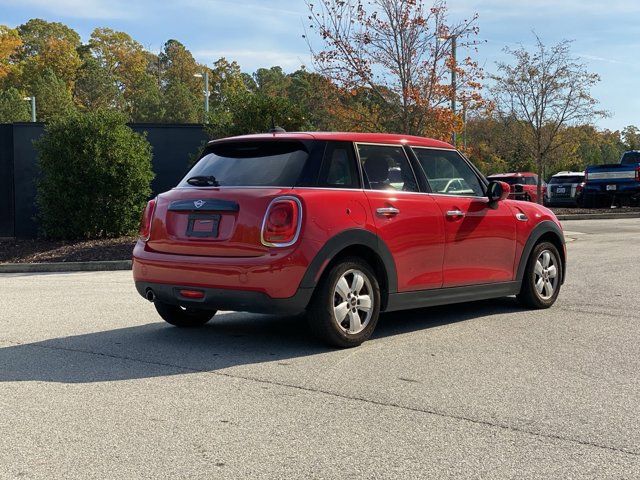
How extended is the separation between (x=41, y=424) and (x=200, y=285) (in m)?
2.00

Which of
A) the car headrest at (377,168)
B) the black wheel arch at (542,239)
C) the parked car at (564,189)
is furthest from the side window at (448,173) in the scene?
the parked car at (564,189)

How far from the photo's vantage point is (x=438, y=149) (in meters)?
7.40

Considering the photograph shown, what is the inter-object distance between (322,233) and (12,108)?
5209 cm

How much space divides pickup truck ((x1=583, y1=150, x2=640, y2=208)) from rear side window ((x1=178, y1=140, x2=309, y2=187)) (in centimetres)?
2537

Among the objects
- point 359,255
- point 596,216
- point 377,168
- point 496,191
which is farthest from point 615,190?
point 359,255

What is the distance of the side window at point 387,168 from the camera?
661 cm

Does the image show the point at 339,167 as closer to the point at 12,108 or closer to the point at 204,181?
the point at 204,181

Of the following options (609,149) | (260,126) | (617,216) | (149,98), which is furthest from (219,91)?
(260,126)

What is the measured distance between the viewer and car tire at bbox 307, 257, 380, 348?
19.8 feet

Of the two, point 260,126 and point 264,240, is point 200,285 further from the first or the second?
point 260,126

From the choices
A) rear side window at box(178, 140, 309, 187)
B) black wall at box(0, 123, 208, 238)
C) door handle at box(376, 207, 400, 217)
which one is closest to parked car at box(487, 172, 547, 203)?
black wall at box(0, 123, 208, 238)

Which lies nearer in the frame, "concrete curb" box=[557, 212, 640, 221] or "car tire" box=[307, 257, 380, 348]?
"car tire" box=[307, 257, 380, 348]

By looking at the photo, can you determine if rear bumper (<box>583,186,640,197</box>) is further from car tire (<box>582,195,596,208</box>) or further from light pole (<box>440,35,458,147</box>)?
light pole (<box>440,35,458,147</box>)

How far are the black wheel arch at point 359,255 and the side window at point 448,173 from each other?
1004mm
